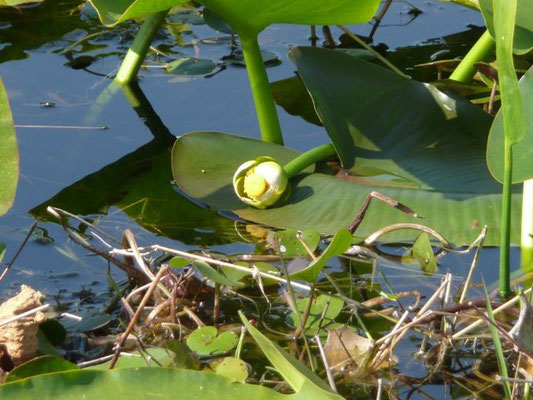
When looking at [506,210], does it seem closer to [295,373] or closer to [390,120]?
[295,373]

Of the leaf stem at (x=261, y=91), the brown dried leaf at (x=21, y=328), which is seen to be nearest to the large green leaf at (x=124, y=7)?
the leaf stem at (x=261, y=91)

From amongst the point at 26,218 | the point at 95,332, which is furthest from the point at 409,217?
the point at 26,218

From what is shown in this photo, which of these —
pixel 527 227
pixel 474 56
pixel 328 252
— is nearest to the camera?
pixel 328 252

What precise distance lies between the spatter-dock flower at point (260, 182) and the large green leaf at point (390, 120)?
130 millimetres

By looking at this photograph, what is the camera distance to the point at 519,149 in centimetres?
129

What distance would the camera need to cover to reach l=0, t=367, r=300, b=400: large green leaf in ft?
3.12

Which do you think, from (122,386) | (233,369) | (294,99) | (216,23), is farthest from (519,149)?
(216,23)

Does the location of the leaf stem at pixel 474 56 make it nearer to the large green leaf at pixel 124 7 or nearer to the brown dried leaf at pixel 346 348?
the large green leaf at pixel 124 7

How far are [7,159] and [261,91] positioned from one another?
24.7 inches

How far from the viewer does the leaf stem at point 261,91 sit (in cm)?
178

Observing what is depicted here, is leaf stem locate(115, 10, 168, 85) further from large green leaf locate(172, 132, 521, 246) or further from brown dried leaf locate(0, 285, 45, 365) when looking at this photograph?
brown dried leaf locate(0, 285, 45, 365)

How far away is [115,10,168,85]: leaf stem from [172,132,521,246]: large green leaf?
0.50 m

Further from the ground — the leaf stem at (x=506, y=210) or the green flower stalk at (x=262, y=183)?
the leaf stem at (x=506, y=210)

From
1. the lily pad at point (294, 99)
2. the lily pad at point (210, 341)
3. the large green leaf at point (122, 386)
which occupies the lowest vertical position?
the lily pad at point (294, 99)
